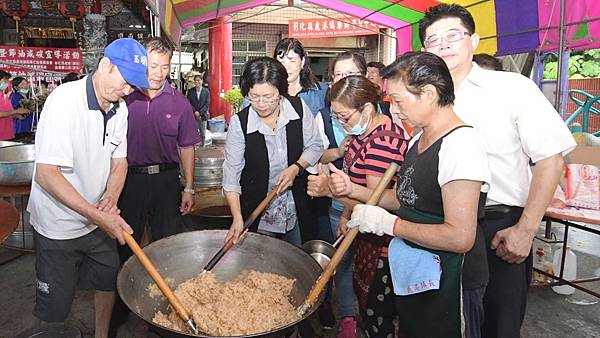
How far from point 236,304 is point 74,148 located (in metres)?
1.01

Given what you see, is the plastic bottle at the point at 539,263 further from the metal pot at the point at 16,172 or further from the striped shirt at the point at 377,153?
the metal pot at the point at 16,172

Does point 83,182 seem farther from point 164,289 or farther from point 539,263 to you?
point 539,263

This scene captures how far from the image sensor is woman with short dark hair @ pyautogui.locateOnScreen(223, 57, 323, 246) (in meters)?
2.32

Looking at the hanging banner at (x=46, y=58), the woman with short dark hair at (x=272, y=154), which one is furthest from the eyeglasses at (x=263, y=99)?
the hanging banner at (x=46, y=58)

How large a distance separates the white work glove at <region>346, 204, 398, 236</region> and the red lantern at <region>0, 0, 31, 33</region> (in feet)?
27.8

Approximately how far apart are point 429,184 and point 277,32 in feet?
45.2

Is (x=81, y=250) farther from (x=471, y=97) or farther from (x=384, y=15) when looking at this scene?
(x=384, y=15)

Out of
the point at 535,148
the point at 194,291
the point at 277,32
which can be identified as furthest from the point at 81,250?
the point at 277,32

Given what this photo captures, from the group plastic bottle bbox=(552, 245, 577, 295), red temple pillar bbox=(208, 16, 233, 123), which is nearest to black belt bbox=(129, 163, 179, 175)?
plastic bottle bbox=(552, 245, 577, 295)

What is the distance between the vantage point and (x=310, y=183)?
2.13 meters

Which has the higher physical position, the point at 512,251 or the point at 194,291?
the point at 512,251

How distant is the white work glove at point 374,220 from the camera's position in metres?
1.54

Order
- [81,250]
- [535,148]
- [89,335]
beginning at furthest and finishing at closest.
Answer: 1. [89,335]
2. [81,250]
3. [535,148]

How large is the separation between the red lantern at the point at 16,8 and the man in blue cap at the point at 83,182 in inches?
285
